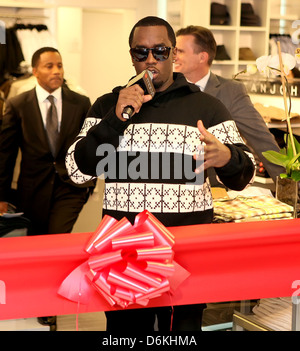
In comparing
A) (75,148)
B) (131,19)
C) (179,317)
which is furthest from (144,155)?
(131,19)

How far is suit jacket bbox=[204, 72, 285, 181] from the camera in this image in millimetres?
3646

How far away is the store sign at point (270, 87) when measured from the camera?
514 cm

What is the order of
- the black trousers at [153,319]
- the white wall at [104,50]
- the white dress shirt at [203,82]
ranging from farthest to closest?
the white wall at [104,50]
the white dress shirt at [203,82]
the black trousers at [153,319]

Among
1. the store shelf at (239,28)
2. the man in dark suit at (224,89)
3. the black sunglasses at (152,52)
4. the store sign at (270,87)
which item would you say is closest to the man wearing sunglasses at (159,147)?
the black sunglasses at (152,52)

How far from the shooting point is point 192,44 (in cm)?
424

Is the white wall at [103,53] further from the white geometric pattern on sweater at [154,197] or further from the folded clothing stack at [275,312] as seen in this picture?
the folded clothing stack at [275,312]

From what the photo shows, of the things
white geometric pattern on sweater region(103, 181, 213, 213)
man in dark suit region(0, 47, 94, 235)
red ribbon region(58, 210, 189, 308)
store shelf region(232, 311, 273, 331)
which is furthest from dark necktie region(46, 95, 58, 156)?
red ribbon region(58, 210, 189, 308)

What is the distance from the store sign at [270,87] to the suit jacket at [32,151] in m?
1.54

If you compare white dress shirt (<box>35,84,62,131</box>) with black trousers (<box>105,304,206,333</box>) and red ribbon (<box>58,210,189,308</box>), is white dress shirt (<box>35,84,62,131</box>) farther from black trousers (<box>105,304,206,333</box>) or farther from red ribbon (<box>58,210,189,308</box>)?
red ribbon (<box>58,210,189,308</box>)

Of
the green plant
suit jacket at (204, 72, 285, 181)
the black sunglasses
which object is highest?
the black sunglasses

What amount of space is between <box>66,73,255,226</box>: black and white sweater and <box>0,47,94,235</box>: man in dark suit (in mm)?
2408

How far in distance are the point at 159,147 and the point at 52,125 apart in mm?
2682

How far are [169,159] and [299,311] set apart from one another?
61 centimetres
